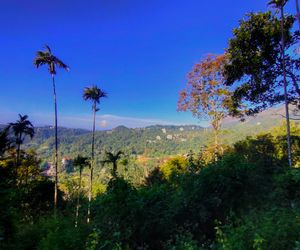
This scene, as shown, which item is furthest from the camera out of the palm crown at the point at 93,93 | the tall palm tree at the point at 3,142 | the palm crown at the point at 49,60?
the palm crown at the point at 93,93

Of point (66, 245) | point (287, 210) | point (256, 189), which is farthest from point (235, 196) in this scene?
point (66, 245)

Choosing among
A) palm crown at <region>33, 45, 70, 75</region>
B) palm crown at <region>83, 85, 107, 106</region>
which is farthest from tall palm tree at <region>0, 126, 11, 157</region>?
palm crown at <region>83, 85, 107, 106</region>

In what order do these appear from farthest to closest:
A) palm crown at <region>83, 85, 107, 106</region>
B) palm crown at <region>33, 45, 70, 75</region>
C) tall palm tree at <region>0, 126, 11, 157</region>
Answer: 1. palm crown at <region>83, 85, 107, 106</region>
2. palm crown at <region>33, 45, 70, 75</region>
3. tall palm tree at <region>0, 126, 11, 157</region>

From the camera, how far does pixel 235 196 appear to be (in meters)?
5.94

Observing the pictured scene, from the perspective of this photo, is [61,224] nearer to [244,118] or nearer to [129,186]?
[129,186]

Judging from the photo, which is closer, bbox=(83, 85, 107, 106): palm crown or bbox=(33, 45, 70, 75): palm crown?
bbox=(33, 45, 70, 75): palm crown

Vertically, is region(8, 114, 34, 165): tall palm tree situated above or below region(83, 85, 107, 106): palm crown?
below

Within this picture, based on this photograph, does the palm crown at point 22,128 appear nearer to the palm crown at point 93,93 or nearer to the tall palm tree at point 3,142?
the palm crown at point 93,93

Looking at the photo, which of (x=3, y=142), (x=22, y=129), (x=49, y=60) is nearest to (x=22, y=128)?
(x=22, y=129)

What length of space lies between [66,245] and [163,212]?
215 centimetres

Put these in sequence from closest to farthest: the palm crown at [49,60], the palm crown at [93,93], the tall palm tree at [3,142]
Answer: the tall palm tree at [3,142] < the palm crown at [49,60] < the palm crown at [93,93]

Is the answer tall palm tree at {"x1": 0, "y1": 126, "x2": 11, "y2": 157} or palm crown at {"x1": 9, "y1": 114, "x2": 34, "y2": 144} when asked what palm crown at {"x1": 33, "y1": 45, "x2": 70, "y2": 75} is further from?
tall palm tree at {"x1": 0, "y1": 126, "x2": 11, "y2": 157}

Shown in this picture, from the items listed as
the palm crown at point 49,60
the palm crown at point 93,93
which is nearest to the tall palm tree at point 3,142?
the palm crown at point 49,60

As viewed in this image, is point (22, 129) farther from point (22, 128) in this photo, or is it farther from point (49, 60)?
point (49, 60)
